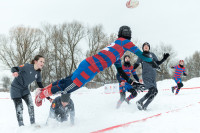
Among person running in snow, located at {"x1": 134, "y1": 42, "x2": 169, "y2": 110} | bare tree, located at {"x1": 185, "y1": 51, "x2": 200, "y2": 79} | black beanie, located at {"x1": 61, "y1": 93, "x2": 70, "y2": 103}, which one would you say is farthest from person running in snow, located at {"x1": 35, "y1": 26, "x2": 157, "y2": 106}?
bare tree, located at {"x1": 185, "y1": 51, "x2": 200, "y2": 79}

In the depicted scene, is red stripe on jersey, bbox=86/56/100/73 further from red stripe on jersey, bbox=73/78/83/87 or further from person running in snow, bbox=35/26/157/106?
red stripe on jersey, bbox=73/78/83/87

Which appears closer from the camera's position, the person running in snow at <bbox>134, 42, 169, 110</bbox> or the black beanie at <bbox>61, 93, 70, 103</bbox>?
the black beanie at <bbox>61, 93, 70, 103</bbox>

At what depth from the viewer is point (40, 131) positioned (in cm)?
318

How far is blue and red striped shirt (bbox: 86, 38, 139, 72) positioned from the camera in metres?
3.08

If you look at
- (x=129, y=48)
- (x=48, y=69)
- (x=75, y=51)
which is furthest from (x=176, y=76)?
(x=48, y=69)

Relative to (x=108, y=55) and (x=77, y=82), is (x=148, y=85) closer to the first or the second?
(x=108, y=55)

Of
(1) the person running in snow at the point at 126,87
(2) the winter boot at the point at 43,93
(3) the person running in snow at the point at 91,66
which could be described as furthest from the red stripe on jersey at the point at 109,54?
(1) the person running in snow at the point at 126,87

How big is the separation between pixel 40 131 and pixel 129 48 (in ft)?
7.30

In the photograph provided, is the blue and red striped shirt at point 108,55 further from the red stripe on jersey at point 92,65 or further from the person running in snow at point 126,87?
the person running in snow at point 126,87

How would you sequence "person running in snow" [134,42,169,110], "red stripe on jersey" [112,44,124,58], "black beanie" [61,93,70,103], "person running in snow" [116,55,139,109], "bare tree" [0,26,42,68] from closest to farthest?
"red stripe on jersey" [112,44,124,58], "black beanie" [61,93,70,103], "person running in snow" [134,42,169,110], "person running in snow" [116,55,139,109], "bare tree" [0,26,42,68]

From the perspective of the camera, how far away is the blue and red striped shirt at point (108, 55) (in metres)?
3.08

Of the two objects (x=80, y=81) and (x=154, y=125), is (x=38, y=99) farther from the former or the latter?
(x=154, y=125)

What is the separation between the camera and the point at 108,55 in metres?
3.11

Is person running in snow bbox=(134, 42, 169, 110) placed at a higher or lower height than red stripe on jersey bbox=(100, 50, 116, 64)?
lower
